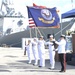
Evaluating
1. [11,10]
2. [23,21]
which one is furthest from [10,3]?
[23,21]

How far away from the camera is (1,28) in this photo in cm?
6303

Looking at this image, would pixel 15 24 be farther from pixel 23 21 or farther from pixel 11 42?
pixel 11 42

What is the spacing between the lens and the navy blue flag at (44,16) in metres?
16.7

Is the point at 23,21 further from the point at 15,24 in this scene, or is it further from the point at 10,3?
the point at 10,3

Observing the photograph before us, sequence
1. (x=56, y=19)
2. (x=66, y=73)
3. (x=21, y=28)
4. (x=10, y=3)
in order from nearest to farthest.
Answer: (x=66, y=73) → (x=56, y=19) → (x=21, y=28) → (x=10, y=3)

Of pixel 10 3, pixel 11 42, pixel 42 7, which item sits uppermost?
pixel 10 3

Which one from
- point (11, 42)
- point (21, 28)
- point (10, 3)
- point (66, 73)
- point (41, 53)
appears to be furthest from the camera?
point (10, 3)

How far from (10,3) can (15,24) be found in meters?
6.13

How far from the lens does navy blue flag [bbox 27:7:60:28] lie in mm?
16734

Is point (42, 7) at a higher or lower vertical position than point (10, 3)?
lower

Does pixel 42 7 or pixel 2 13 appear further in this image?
pixel 2 13

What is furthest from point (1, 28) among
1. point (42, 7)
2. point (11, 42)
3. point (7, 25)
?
point (42, 7)

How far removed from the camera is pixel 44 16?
16.9 meters

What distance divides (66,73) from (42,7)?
234 inches
